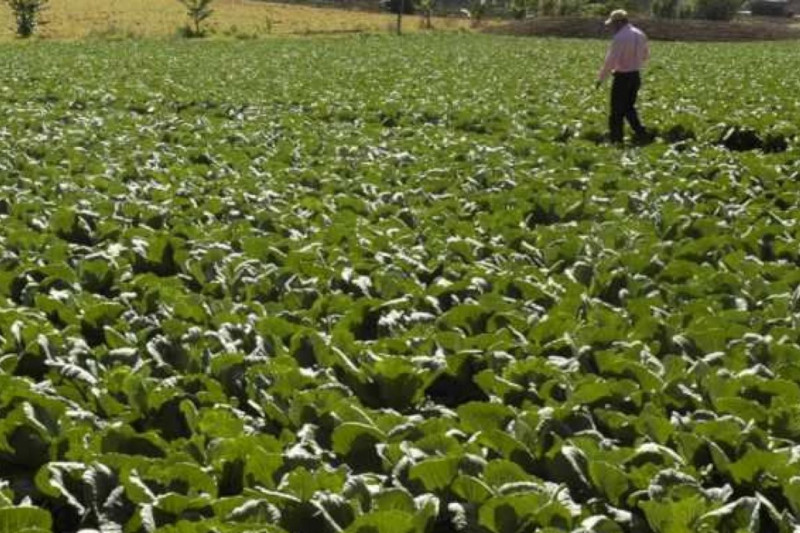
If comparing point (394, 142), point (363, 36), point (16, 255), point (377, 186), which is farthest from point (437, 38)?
point (16, 255)

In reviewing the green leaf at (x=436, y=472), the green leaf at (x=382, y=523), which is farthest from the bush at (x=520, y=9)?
the green leaf at (x=382, y=523)

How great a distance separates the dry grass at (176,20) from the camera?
5384 cm

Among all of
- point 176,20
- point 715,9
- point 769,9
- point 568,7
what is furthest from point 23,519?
point 769,9

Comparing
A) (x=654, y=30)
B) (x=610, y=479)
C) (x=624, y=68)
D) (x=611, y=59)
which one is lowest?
(x=610, y=479)

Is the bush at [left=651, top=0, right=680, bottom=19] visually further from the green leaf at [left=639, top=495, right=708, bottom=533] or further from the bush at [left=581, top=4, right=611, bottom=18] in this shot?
the green leaf at [left=639, top=495, right=708, bottom=533]

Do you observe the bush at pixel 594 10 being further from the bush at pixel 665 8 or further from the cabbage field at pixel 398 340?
the cabbage field at pixel 398 340

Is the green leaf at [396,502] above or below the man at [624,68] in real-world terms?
below

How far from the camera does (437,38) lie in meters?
47.2

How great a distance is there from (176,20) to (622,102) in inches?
1984

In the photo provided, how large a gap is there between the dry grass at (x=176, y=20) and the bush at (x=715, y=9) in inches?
1099

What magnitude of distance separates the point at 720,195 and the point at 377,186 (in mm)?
3165

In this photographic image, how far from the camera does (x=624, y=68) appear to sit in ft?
46.9

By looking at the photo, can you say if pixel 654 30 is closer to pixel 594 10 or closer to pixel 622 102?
pixel 594 10

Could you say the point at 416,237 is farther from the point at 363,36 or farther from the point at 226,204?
the point at 363,36
